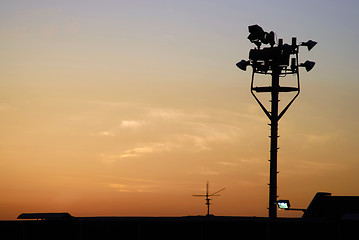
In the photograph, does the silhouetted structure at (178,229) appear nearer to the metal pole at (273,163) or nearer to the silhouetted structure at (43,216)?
the silhouetted structure at (43,216)

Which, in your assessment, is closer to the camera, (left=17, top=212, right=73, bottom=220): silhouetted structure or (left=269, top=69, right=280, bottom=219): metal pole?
(left=17, top=212, right=73, bottom=220): silhouetted structure

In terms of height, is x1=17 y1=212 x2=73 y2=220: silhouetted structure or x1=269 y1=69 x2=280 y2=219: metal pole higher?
x1=269 y1=69 x2=280 y2=219: metal pole

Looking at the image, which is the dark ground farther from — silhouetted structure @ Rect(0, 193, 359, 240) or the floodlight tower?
the floodlight tower

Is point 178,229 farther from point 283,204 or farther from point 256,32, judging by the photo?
point 256,32

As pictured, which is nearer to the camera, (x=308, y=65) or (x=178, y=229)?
(x=178, y=229)

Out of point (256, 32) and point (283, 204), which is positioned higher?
point (256, 32)

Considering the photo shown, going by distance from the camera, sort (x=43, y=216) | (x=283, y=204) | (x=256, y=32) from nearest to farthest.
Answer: (x=43, y=216), (x=283, y=204), (x=256, y=32)

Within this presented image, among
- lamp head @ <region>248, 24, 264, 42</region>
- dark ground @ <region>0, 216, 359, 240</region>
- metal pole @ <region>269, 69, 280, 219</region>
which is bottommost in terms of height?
dark ground @ <region>0, 216, 359, 240</region>

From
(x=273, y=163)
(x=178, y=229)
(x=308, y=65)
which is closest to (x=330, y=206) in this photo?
(x=273, y=163)

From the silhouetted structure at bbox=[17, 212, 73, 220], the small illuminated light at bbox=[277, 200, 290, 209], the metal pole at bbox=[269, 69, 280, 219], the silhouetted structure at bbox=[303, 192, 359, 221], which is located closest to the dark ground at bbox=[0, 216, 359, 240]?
the silhouetted structure at bbox=[17, 212, 73, 220]

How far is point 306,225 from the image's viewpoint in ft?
190

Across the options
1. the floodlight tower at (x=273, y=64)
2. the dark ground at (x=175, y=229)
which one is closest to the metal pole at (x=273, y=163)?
the floodlight tower at (x=273, y=64)

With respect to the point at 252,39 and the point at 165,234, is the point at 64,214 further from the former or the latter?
the point at 252,39

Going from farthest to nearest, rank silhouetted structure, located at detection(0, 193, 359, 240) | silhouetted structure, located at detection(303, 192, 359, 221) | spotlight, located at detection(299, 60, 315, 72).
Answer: spotlight, located at detection(299, 60, 315, 72) → silhouetted structure, located at detection(303, 192, 359, 221) → silhouetted structure, located at detection(0, 193, 359, 240)
